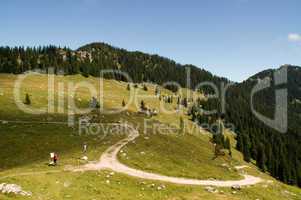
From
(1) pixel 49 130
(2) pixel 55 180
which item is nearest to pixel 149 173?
(2) pixel 55 180

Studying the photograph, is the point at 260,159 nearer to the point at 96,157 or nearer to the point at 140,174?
the point at 96,157

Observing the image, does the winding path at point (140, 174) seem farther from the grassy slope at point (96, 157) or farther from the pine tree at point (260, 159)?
the pine tree at point (260, 159)

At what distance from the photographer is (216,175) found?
196 feet

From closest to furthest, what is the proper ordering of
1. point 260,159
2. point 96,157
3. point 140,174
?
point 140,174
point 96,157
point 260,159

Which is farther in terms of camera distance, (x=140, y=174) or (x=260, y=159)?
(x=260, y=159)

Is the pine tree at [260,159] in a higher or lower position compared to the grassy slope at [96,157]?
lower

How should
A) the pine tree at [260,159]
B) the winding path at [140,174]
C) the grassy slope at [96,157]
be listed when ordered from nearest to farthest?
1. the grassy slope at [96,157]
2. the winding path at [140,174]
3. the pine tree at [260,159]

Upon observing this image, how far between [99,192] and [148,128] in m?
50.9

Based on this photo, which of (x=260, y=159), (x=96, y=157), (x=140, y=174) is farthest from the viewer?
(x=260, y=159)

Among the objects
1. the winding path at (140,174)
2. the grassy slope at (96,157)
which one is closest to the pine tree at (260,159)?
the grassy slope at (96,157)

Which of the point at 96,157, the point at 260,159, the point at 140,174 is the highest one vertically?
the point at 96,157

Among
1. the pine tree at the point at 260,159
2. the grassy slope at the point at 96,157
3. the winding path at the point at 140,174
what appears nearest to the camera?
the grassy slope at the point at 96,157

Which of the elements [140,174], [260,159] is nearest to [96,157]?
[140,174]

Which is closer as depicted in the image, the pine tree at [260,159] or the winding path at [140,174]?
the winding path at [140,174]
